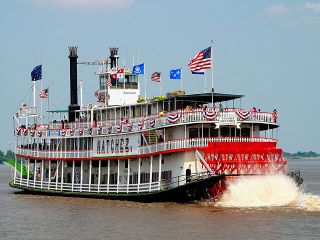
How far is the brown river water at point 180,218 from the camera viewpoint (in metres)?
30.8

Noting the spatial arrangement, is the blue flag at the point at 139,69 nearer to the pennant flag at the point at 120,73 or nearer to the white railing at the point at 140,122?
the pennant flag at the point at 120,73

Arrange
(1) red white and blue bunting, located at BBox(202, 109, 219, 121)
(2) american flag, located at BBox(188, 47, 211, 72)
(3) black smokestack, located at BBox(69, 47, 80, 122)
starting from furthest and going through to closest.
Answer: (3) black smokestack, located at BBox(69, 47, 80, 122) < (2) american flag, located at BBox(188, 47, 211, 72) < (1) red white and blue bunting, located at BBox(202, 109, 219, 121)

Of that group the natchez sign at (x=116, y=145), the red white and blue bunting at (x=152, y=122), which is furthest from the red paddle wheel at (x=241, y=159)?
the natchez sign at (x=116, y=145)

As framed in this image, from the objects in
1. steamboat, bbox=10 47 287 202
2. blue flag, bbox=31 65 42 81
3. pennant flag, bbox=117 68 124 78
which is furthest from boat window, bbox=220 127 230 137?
blue flag, bbox=31 65 42 81

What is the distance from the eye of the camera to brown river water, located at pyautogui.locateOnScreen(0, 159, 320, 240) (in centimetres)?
3084

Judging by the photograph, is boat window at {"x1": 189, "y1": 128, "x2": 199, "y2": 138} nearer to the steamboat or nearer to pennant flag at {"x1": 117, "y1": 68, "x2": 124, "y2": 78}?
the steamboat

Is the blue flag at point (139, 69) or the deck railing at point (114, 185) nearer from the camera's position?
the deck railing at point (114, 185)

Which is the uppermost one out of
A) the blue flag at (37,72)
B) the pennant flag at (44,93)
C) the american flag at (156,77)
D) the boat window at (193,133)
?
the blue flag at (37,72)

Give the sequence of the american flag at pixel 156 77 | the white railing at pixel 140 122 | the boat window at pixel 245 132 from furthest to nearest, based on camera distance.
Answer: the american flag at pixel 156 77 → the boat window at pixel 245 132 → the white railing at pixel 140 122

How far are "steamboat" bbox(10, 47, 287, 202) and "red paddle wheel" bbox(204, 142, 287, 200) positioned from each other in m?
0.05

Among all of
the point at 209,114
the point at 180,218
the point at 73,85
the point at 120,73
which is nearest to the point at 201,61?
the point at 209,114

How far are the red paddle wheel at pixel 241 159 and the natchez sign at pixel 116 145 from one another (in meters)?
5.94

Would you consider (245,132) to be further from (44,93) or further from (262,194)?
(44,93)

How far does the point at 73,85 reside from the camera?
54281 mm
